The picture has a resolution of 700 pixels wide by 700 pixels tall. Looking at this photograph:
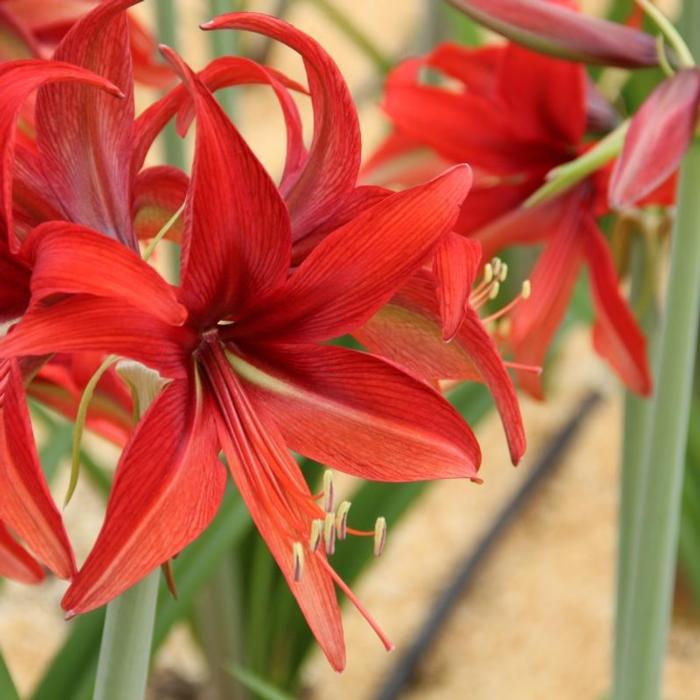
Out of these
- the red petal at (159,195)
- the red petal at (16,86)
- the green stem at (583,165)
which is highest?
the red petal at (16,86)

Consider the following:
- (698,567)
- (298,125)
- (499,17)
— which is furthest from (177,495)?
(698,567)

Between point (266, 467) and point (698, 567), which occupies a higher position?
point (266, 467)

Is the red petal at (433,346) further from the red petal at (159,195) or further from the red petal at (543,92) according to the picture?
the red petal at (543,92)

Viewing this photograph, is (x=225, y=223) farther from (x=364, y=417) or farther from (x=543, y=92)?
(x=543, y=92)

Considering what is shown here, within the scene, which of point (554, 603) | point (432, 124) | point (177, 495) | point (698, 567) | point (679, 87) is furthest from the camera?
point (554, 603)

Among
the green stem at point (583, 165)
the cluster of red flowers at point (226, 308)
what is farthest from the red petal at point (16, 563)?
the green stem at point (583, 165)

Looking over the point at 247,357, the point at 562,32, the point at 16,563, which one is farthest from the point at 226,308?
the point at 562,32

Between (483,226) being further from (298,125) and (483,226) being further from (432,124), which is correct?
(298,125)

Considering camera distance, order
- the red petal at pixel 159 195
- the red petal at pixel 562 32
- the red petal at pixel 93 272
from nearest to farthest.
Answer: the red petal at pixel 93 272 < the red petal at pixel 159 195 < the red petal at pixel 562 32
